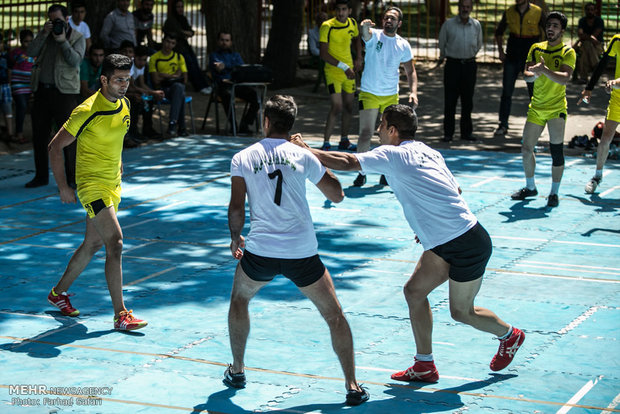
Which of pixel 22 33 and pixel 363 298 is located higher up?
pixel 22 33

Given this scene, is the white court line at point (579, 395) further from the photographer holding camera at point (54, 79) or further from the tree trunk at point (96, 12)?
the tree trunk at point (96, 12)

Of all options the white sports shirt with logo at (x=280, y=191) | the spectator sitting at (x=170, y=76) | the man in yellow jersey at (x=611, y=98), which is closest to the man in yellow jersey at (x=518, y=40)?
the man in yellow jersey at (x=611, y=98)

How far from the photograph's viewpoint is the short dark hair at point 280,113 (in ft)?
19.2

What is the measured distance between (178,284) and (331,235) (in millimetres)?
2334

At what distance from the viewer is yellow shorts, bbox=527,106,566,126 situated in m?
11.6

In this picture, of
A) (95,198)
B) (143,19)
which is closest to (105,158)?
(95,198)

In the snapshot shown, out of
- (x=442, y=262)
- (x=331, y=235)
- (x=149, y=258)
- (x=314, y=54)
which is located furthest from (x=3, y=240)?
(x=314, y=54)

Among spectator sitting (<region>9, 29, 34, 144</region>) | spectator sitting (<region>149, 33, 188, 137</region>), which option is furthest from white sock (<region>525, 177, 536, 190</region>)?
spectator sitting (<region>9, 29, 34, 144</region>)

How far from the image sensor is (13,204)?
12.0 metres

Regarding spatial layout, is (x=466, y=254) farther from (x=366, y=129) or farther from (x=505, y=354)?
(x=366, y=129)

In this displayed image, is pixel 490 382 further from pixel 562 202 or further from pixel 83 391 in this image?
pixel 562 202

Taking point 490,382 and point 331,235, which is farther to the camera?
point 331,235

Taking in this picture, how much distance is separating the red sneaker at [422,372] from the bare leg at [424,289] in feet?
0.25

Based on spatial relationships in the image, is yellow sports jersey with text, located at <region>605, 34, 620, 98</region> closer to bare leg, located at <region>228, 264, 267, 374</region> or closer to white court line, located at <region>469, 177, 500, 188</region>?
white court line, located at <region>469, 177, 500, 188</region>
